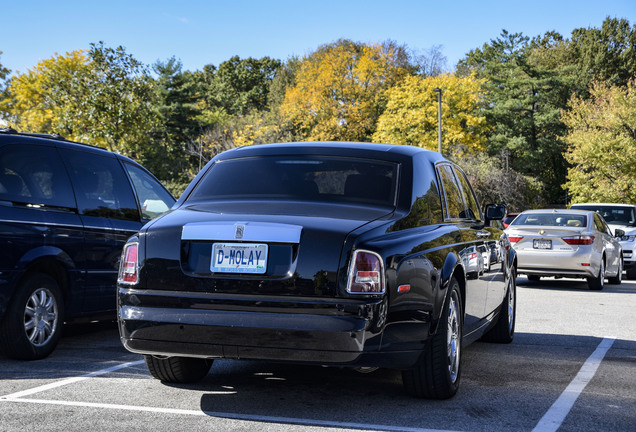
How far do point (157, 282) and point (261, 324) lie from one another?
0.72m

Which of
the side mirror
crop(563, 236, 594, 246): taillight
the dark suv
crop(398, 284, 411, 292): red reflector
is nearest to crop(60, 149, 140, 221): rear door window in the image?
the dark suv

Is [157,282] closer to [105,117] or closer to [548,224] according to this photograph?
[548,224]

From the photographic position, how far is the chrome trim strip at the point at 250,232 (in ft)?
14.5

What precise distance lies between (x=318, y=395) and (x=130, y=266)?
5.05ft

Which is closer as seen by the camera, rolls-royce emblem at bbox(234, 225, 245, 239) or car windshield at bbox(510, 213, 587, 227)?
rolls-royce emblem at bbox(234, 225, 245, 239)

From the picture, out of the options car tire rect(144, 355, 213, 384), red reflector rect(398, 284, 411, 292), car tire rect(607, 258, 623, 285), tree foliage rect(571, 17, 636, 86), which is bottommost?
car tire rect(607, 258, 623, 285)

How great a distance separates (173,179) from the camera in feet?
206

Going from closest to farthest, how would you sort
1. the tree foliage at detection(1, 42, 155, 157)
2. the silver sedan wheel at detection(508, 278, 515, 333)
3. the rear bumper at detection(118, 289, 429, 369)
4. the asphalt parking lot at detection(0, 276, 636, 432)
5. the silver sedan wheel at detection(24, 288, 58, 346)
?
the rear bumper at detection(118, 289, 429, 369), the asphalt parking lot at detection(0, 276, 636, 432), the silver sedan wheel at detection(24, 288, 58, 346), the silver sedan wheel at detection(508, 278, 515, 333), the tree foliage at detection(1, 42, 155, 157)

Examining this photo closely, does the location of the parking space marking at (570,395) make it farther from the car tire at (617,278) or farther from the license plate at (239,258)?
the car tire at (617,278)

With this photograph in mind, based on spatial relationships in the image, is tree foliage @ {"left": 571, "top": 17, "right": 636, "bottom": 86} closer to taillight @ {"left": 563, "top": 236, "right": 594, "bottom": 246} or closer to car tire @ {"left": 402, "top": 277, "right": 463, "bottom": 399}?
taillight @ {"left": 563, "top": 236, "right": 594, "bottom": 246}

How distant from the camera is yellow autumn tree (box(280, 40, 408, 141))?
57.2 m

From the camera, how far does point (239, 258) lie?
4430 mm

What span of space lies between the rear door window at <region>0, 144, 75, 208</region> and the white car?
15.0 meters

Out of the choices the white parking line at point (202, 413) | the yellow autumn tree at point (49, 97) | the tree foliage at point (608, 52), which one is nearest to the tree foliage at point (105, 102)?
the yellow autumn tree at point (49, 97)
